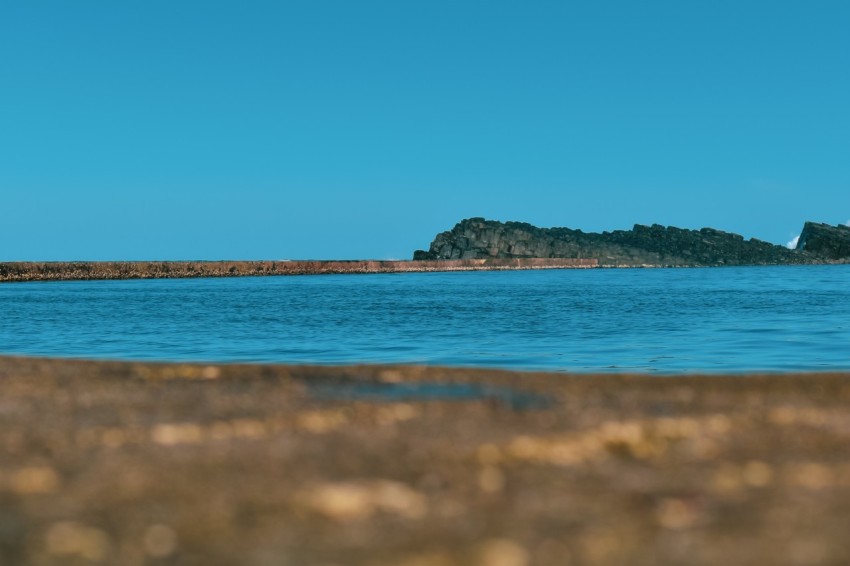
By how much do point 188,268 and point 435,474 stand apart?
93390 millimetres

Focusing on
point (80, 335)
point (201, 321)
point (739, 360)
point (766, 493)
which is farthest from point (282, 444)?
point (201, 321)

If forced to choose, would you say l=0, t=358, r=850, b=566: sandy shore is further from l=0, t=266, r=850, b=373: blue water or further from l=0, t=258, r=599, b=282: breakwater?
l=0, t=258, r=599, b=282: breakwater

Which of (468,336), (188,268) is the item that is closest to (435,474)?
(468,336)

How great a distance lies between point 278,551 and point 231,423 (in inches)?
76.2

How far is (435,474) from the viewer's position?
358 centimetres

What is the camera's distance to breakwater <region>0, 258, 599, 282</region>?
250 feet

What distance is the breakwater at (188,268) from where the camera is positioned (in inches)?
3004

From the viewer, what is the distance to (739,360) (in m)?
14.5

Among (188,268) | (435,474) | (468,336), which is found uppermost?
(435,474)

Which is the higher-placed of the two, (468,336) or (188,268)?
(188,268)

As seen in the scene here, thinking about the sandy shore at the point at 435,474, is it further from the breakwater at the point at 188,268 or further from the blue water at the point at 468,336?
the breakwater at the point at 188,268

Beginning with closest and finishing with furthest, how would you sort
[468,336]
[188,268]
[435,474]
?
[435,474]
[468,336]
[188,268]

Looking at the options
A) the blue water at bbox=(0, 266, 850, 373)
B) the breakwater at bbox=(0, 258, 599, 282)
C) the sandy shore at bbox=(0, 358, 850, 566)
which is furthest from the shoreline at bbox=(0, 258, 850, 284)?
the sandy shore at bbox=(0, 358, 850, 566)

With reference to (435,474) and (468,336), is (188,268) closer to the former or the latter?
(468,336)
